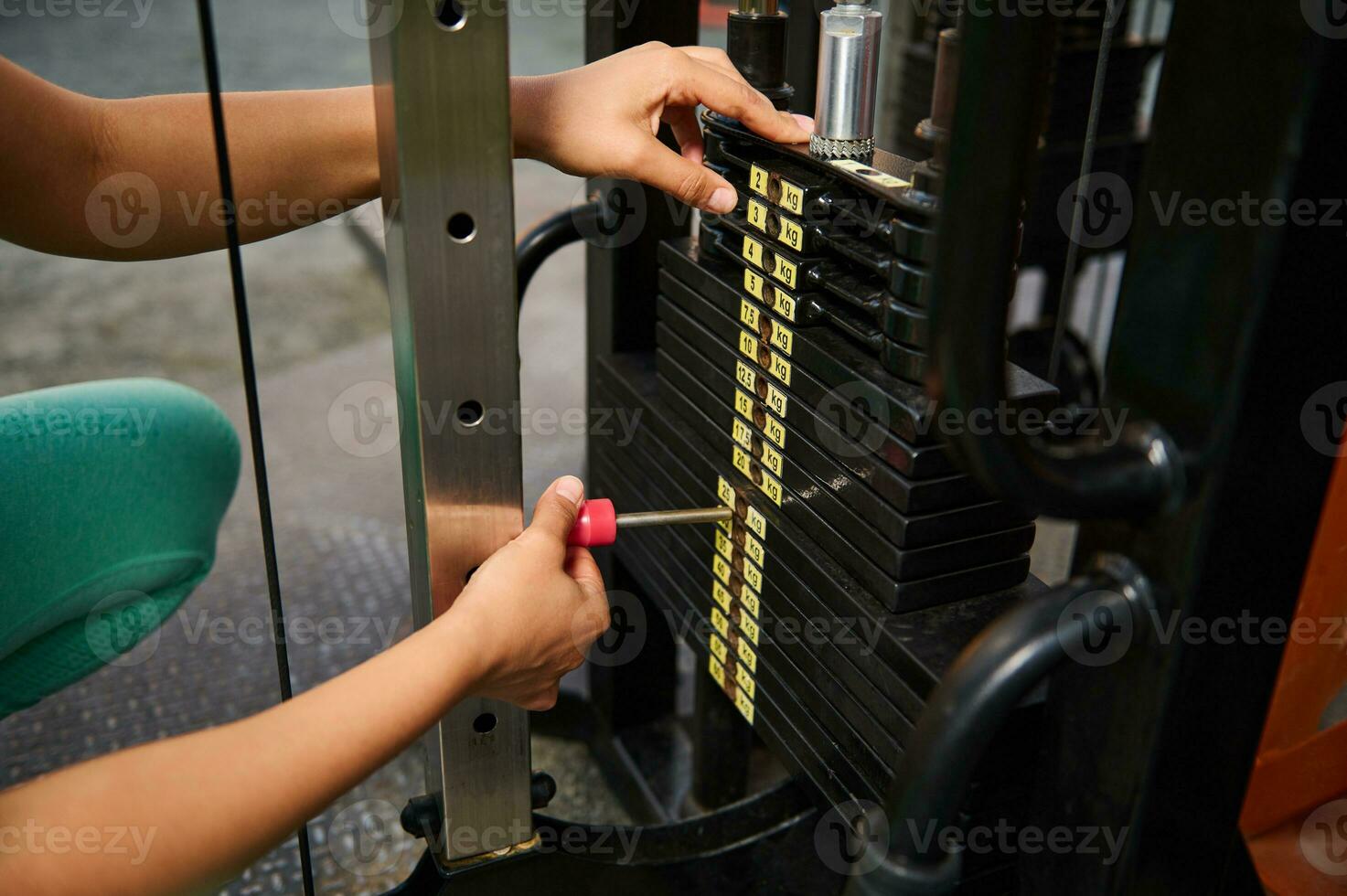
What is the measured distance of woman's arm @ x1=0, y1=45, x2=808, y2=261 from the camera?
2.77 ft

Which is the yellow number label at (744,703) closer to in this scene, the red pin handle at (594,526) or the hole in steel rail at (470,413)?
the red pin handle at (594,526)

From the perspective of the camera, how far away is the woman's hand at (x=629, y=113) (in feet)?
2.74

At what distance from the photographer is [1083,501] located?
520mm

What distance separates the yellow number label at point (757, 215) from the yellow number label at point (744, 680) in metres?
0.33

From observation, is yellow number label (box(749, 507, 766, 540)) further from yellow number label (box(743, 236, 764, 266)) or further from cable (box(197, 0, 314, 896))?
cable (box(197, 0, 314, 896))

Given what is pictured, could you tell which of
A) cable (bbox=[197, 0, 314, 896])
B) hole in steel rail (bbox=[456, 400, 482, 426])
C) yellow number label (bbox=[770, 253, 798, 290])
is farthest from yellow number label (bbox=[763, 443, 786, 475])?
cable (bbox=[197, 0, 314, 896])

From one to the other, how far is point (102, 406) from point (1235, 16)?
0.92 metres

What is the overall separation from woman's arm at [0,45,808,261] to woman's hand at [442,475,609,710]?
0.87ft

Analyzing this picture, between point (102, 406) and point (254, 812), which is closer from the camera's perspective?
point (254, 812)

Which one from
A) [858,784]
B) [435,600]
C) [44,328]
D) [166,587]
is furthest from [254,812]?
[44,328]

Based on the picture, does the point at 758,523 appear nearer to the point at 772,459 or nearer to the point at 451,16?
the point at 772,459

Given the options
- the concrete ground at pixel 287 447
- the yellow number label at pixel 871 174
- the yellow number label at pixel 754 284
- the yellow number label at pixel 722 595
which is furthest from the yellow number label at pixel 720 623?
the concrete ground at pixel 287 447

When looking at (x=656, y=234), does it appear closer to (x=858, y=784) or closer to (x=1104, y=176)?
(x=858, y=784)

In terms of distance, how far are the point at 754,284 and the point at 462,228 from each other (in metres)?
0.25
